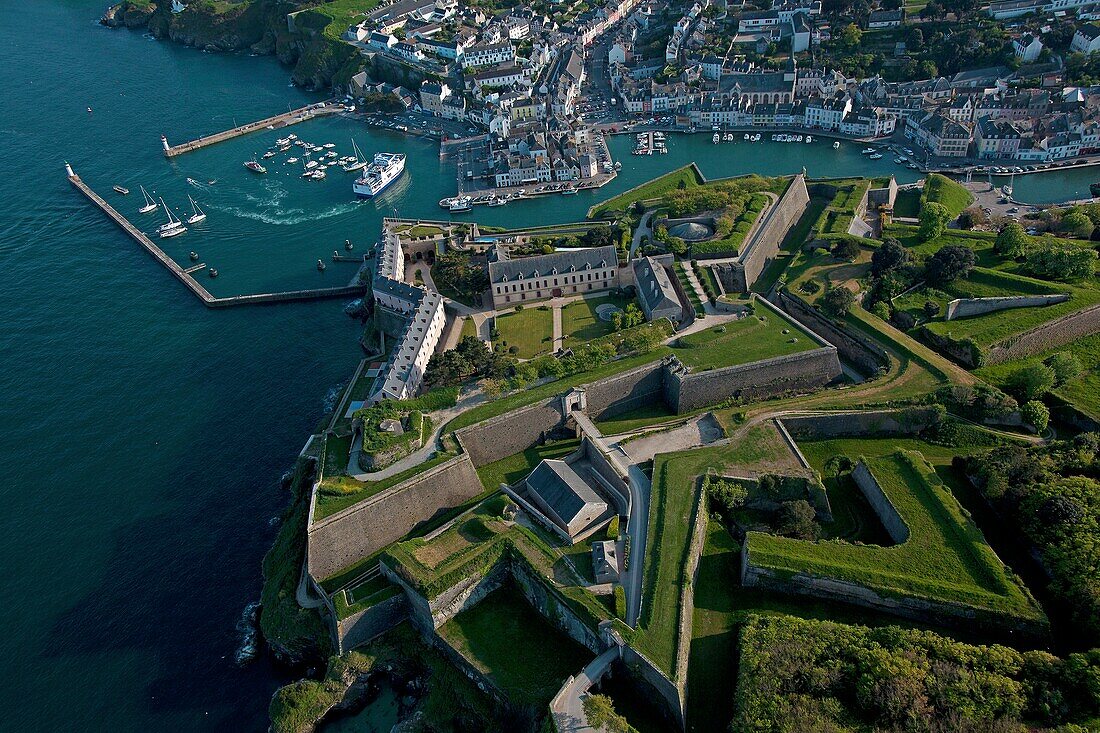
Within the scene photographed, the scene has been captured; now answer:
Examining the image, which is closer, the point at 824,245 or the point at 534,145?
the point at 824,245

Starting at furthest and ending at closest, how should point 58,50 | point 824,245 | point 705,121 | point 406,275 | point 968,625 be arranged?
point 58,50
point 705,121
point 406,275
point 824,245
point 968,625

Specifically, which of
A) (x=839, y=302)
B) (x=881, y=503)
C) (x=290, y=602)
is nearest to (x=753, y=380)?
(x=839, y=302)

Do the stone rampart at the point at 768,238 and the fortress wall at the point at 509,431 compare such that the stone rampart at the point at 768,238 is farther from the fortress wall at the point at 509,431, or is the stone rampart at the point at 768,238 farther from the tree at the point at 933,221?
the fortress wall at the point at 509,431

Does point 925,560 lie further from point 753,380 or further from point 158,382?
point 158,382

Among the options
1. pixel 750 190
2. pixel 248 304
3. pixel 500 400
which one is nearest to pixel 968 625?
pixel 500 400

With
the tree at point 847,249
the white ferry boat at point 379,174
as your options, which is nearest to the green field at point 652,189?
the tree at point 847,249

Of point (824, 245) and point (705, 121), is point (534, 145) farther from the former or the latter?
point (824, 245)

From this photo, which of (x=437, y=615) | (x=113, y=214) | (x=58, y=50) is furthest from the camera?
(x=58, y=50)
